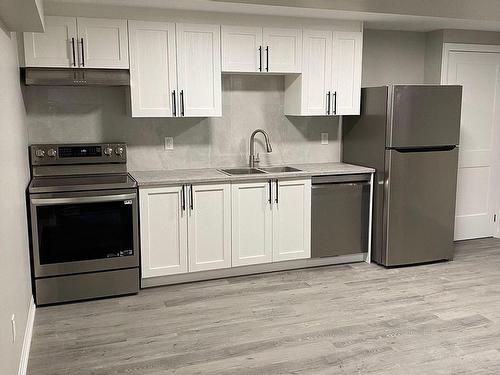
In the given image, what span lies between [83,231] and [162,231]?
0.59 metres

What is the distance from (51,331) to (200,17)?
2.54 m

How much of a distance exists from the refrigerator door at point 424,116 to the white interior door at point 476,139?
0.85 m

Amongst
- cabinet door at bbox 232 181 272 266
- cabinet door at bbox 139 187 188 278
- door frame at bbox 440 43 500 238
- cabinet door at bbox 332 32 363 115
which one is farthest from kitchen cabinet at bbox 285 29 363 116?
cabinet door at bbox 139 187 188 278

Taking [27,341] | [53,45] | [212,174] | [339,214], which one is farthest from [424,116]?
[27,341]

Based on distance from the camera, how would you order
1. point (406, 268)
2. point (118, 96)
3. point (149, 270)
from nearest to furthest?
1. point (149, 270)
2. point (118, 96)
3. point (406, 268)

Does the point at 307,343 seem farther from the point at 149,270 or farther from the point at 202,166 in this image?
the point at 202,166

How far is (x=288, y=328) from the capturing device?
Answer: 10.9 feet

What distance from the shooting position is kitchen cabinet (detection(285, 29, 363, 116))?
14.5ft

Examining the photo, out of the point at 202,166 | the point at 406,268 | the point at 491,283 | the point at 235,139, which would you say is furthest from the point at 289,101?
the point at 491,283

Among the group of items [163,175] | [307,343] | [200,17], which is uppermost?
[200,17]

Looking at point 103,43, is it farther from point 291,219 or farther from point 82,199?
point 291,219

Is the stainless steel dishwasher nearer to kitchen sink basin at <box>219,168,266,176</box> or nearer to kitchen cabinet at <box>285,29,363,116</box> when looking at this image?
kitchen sink basin at <box>219,168,266,176</box>

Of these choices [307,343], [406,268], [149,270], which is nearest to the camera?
[307,343]

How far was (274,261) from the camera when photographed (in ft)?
14.3
